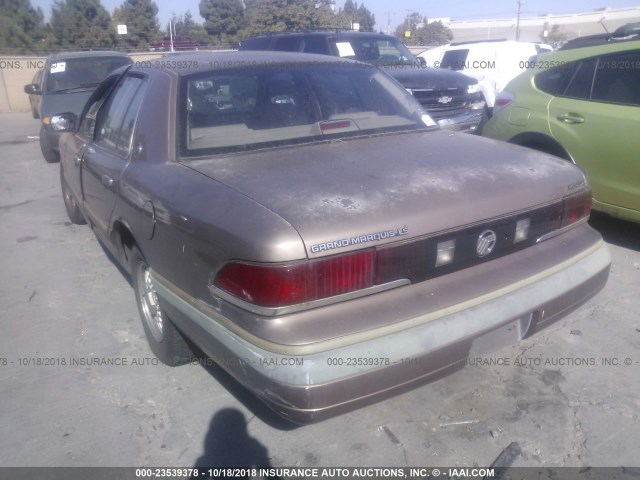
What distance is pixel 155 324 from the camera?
11.3 feet

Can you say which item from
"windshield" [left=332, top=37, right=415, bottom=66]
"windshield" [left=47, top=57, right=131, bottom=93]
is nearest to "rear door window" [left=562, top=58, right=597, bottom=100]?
"windshield" [left=332, top=37, right=415, bottom=66]

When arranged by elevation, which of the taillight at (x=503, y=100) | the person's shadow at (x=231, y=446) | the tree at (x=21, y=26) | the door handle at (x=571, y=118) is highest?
the tree at (x=21, y=26)

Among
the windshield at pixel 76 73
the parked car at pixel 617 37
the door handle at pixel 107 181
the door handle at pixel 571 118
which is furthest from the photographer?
the windshield at pixel 76 73

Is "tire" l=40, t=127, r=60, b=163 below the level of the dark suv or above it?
below

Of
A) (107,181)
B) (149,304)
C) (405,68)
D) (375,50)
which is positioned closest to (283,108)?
(107,181)

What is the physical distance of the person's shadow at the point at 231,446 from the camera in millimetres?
2660

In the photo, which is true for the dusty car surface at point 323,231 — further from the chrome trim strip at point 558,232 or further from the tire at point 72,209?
the tire at point 72,209

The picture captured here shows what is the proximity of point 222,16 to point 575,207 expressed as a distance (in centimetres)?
4894

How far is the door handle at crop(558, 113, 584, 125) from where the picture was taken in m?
4.83

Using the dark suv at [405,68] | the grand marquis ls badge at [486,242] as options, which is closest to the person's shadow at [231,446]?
the grand marquis ls badge at [486,242]

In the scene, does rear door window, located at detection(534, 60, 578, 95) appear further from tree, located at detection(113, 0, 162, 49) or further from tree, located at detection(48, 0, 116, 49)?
tree, located at detection(113, 0, 162, 49)

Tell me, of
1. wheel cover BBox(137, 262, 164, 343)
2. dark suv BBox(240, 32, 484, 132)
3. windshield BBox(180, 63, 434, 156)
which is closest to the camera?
windshield BBox(180, 63, 434, 156)

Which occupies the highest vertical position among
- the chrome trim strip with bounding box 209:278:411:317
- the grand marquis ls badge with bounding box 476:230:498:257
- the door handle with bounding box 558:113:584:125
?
the door handle with bounding box 558:113:584:125

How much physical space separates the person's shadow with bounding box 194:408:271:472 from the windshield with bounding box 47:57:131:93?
9009 millimetres
